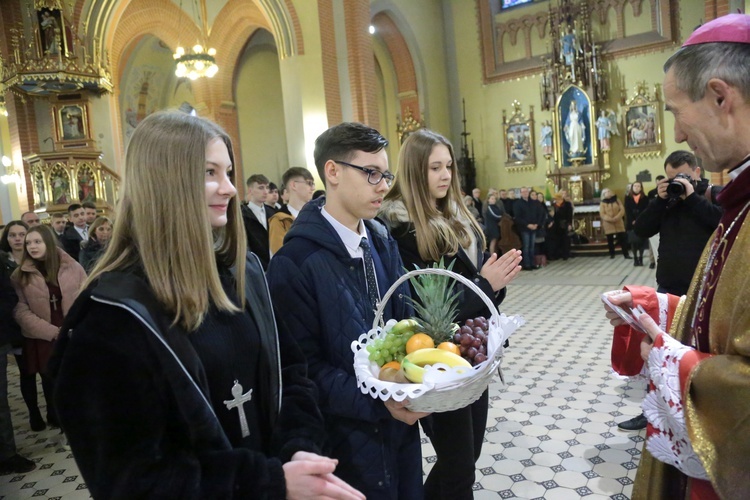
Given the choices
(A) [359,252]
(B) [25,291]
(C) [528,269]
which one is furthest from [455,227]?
(C) [528,269]

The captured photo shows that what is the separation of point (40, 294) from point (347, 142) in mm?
3483

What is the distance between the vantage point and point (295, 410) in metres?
1.49

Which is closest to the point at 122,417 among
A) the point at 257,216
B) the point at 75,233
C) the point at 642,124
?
the point at 257,216

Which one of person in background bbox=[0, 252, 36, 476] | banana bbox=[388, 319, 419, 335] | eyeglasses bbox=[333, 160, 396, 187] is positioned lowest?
person in background bbox=[0, 252, 36, 476]

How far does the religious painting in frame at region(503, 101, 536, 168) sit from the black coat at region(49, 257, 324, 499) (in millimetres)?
16167

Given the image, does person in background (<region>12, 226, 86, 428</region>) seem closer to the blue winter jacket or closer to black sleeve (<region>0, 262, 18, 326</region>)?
black sleeve (<region>0, 262, 18, 326</region>)

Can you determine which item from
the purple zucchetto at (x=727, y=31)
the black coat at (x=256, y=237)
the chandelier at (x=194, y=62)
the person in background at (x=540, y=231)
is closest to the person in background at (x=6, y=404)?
the black coat at (x=256, y=237)

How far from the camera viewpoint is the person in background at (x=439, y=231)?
2.28m

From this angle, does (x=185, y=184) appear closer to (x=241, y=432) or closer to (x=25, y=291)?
(x=241, y=432)

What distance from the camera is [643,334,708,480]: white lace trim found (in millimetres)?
1317

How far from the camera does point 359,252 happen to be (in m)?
1.94

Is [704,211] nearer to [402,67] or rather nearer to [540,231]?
[540,231]

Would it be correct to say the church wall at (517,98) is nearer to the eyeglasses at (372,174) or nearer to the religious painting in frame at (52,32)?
the religious painting in frame at (52,32)

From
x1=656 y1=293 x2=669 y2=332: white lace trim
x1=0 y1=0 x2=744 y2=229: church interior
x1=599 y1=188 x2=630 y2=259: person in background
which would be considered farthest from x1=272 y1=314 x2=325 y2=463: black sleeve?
x1=599 y1=188 x2=630 y2=259: person in background
